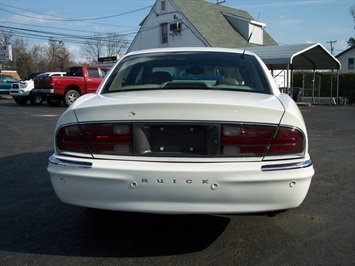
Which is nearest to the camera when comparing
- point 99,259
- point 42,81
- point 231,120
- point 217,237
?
point 231,120

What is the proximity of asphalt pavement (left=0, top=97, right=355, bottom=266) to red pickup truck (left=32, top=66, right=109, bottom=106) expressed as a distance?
44.1 feet

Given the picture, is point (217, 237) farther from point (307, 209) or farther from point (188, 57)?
point (188, 57)

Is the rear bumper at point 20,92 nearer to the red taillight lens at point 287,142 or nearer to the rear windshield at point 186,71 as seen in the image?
the rear windshield at point 186,71

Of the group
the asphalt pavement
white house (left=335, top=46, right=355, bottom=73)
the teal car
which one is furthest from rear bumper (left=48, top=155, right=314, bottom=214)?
white house (left=335, top=46, right=355, bottom=73)

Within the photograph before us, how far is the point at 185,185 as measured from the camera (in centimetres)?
269

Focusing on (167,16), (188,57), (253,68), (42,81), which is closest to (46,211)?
(188,57)

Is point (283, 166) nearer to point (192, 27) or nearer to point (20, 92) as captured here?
point (20, 92)

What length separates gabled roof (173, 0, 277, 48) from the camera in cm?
3206

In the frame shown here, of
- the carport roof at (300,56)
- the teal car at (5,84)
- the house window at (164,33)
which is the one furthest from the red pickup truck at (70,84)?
the house window at (164,33)

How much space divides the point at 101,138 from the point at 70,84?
1593cm

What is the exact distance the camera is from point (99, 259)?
10.1 ft

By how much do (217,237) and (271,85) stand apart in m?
1.45

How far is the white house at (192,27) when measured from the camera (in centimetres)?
3209

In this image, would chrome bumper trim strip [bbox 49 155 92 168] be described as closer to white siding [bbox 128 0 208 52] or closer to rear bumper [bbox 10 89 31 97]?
rear bumper [bbox 10 89 31 97]
